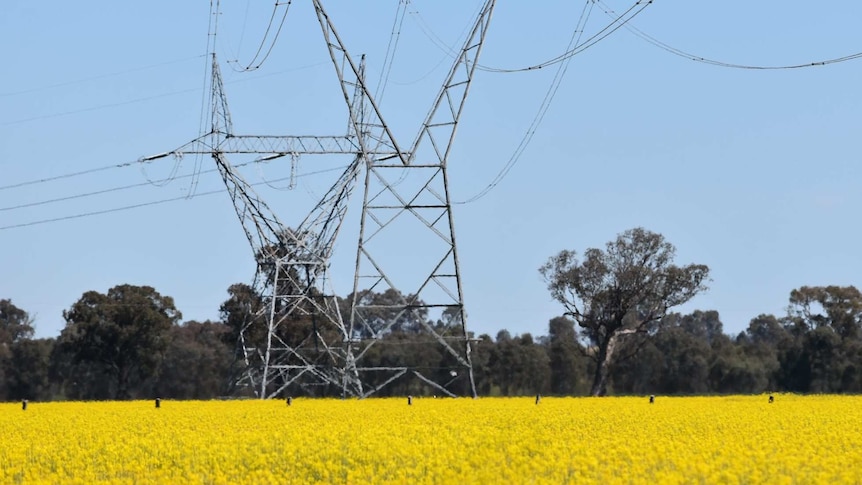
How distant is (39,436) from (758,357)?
330 feet

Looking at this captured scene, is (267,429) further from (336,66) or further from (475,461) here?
(336,66)

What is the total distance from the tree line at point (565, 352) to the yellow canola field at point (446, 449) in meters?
37.4

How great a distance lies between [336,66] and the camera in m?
56.3

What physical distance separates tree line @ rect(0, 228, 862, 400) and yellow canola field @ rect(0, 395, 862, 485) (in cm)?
3736

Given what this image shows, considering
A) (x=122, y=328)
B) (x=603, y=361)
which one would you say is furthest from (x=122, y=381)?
(x=603, y=361)

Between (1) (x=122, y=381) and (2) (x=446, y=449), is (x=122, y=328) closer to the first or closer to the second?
(1) (x=122, y=381)

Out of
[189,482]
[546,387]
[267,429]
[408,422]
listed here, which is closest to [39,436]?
[267,429]

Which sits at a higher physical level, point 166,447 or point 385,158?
point 385,158

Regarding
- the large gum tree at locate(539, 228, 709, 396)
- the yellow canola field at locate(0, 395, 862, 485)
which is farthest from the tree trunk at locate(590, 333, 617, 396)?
the yellow canola field at locate(0, 395, 862, 485)

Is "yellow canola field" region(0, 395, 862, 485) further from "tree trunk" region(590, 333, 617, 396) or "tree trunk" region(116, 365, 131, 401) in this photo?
"tree trunk" region(116, 365, 131, 401)

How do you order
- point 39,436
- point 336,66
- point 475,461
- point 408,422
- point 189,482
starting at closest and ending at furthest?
1. point 189,482
2. point 475,461
3. point 39,436
4. point 408,422
5. point 336,66

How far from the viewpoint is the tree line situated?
94.5 metres

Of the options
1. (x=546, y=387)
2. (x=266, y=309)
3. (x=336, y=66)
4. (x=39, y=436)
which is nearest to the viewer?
(x=39, y=436)

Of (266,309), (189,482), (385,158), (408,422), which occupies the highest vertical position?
(385,158)
